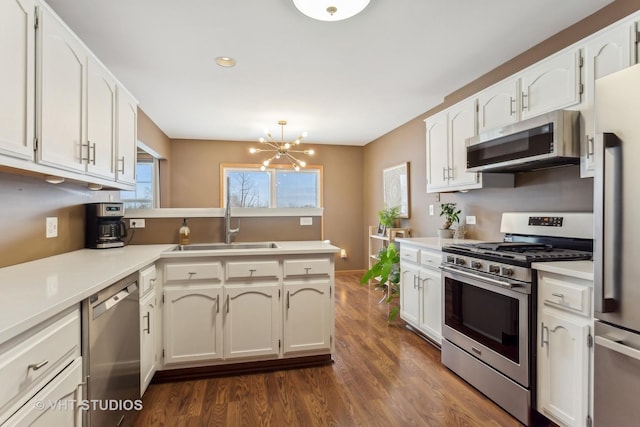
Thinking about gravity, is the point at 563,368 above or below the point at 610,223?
below

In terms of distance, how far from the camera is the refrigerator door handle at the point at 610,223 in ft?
4.37

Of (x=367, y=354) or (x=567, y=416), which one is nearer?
(x=567, y=416)

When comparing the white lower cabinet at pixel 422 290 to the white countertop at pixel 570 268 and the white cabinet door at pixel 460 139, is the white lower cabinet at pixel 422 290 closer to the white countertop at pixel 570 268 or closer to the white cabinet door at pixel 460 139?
the white cabinet door at pixel 460 139

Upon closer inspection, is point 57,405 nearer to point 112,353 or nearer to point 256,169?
point 112,353

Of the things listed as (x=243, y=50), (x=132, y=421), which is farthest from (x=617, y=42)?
(x=132, y=421)

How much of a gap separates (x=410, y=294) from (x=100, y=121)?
9.42 feet

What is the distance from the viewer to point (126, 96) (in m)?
→ 2.43

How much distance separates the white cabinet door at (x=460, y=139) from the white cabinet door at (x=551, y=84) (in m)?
0.49

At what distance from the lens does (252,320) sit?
2.35 metres

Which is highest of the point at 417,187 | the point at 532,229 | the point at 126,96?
the point at 126,96

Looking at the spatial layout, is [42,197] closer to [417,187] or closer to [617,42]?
[617,42]

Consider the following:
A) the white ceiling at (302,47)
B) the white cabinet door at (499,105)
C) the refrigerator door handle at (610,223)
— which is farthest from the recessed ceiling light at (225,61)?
the refrigerator door handle at (610,223)

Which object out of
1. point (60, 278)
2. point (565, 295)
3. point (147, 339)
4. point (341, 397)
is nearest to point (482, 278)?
point (565, 295)

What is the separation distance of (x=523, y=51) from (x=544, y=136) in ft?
3.41
